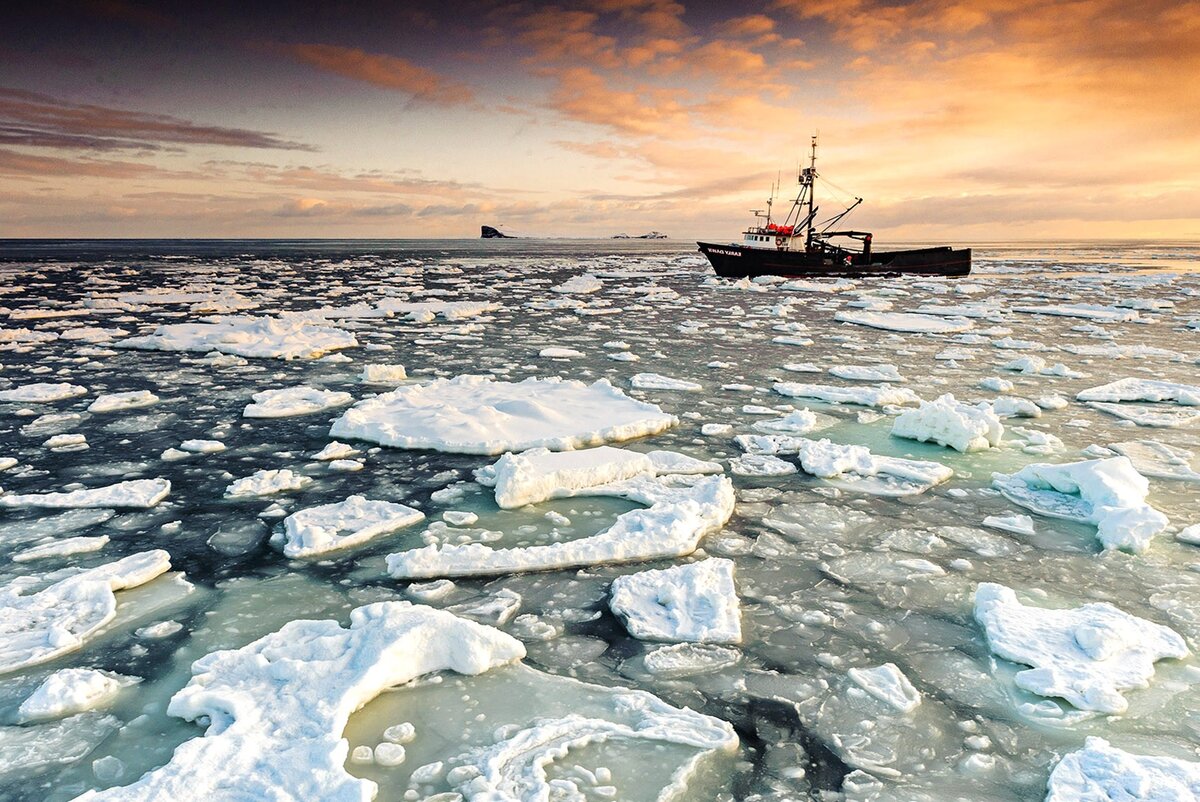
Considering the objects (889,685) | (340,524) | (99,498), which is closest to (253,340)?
(99,498)

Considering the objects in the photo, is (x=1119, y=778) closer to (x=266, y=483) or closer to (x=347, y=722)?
(x=347, y=722)

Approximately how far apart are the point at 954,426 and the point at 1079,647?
298 centimetres

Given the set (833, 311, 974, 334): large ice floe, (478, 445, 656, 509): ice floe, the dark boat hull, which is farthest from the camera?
the dark boat hull

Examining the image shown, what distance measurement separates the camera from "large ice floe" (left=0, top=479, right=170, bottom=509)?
4.34 metres

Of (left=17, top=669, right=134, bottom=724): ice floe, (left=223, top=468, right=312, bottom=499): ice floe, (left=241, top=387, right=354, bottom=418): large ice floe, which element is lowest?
(left=17, top=669, right=134, bottom=724): ice floe

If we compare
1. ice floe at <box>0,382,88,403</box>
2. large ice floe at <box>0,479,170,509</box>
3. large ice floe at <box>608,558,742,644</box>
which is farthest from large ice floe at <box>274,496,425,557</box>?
ice floe at <box>0,382,88,403</box>

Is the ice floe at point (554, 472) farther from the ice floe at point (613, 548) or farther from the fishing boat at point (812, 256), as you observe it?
the fishing boat at point (812, 256)

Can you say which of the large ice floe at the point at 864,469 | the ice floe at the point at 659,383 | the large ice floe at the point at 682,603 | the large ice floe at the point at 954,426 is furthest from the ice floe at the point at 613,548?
the ice floe at the point at 659,383

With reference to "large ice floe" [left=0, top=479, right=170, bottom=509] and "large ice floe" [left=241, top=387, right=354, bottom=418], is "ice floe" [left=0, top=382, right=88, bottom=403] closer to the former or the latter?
"large ice floe" [left=241, top=387, right=354, bottom=418]

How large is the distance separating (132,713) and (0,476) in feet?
11.8

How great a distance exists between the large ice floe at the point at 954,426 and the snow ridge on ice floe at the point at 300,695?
4232mm

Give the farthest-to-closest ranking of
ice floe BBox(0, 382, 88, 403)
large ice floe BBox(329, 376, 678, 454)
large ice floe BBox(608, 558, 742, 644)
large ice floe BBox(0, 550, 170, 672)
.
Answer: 1. ice floe BBox(0, 382, 88, 403)
2. large ice floe BBox(329, 376, 678, 454)
3. large ice floe BBox(608, 558, 742, 644)
4. large ice floe BBox(0, 550, 170, 672)

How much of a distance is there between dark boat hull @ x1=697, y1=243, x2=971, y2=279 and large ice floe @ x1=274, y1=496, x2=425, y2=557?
25.8 m

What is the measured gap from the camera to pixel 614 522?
13.8ft
